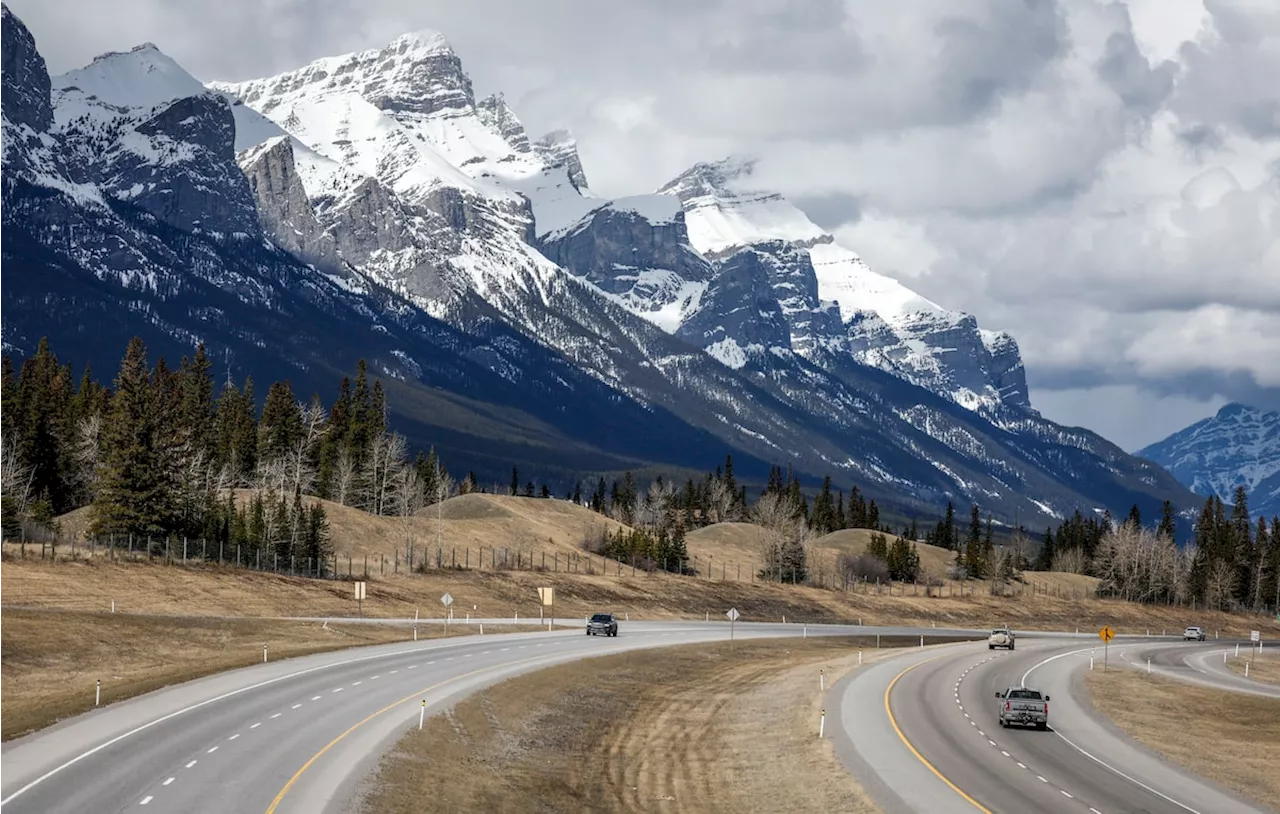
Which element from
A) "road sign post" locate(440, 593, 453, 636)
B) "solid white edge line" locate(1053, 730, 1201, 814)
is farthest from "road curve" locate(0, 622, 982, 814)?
"solid white edge line" locate(1053, 730, 1201, 814)

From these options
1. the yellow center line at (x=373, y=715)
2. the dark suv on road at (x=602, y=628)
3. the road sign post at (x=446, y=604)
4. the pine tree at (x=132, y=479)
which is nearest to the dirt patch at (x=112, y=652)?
the road sign post at (x=446, y=604)

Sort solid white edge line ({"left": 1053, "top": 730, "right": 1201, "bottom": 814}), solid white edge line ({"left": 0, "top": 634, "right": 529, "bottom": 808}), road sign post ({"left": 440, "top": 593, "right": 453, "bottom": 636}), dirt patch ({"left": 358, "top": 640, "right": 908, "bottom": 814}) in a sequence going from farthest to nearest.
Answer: road sign post ({"left": 440, "top": 593, "right": 453, "bottom": 636}) → solid white edge line ({"left": 1053, "top": 730, "right": 1201, "bottom": 814}) → dirt patch ({"left": 358, "top": 640, "right": 908, "bottom": 814}) → solid white edge line ({"left": 0, "top": 634, "right": 529, "bottom": 808})

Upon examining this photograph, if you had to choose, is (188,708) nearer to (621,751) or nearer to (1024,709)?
(621,751)

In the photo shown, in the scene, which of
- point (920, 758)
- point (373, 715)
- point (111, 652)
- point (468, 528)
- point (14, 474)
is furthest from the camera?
point (468, 528)

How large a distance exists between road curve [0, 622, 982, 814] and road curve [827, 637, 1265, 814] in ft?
54.1

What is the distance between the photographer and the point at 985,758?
1955 inches

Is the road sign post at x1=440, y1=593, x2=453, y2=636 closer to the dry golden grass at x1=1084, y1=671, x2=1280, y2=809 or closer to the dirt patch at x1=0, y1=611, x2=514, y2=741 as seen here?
the dirt patch at x1=0, y1=611, x2=514, y2=741

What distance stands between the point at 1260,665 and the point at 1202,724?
176ft

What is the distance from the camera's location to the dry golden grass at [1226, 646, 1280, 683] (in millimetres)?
102762

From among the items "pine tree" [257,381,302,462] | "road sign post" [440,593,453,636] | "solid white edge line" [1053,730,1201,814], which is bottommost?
"solid white edge line" [1053,730,1201,814]

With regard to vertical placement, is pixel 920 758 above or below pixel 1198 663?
below

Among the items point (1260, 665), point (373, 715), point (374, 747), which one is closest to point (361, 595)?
point (373, 715)

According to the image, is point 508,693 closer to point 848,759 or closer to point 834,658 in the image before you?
point 848,759

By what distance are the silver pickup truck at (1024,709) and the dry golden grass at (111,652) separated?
1377 inches
